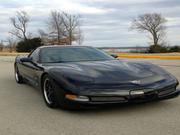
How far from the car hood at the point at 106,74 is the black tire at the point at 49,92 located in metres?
0.16

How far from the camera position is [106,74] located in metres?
5.00

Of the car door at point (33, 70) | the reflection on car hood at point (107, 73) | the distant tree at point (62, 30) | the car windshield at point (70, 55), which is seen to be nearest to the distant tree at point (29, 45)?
the distant tree at point (62, 30)

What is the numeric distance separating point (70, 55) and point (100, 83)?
1.83 meters

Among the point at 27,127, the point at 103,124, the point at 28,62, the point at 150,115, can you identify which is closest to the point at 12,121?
the point at 27,127

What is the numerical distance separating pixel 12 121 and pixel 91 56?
234cm

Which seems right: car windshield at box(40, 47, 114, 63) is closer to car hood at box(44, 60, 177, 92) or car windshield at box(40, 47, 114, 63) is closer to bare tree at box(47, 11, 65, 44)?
car hood at box(44, 60, 177, 92)

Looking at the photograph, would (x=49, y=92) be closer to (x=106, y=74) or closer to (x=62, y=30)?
(x=106, y=74)

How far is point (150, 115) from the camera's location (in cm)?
473

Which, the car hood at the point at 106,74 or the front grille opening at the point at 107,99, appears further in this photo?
the car hood at the point at 106,74

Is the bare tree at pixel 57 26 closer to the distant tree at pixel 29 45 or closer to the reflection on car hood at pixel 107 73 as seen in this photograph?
the distant tree at pixel 29 45

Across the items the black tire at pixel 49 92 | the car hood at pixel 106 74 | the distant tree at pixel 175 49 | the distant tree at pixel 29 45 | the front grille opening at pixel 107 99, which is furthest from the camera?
the distant tree at pixel 29 45

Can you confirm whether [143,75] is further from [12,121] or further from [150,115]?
[12,121]

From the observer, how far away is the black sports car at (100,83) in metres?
4.69

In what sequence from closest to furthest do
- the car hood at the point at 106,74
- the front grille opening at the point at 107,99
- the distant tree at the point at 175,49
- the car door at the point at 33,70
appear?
the front grille opening at the point at 107,99 → the car hood at the point at 106,74 → the car door at the point at 33,70 → the distant tree at the point at 175,49
